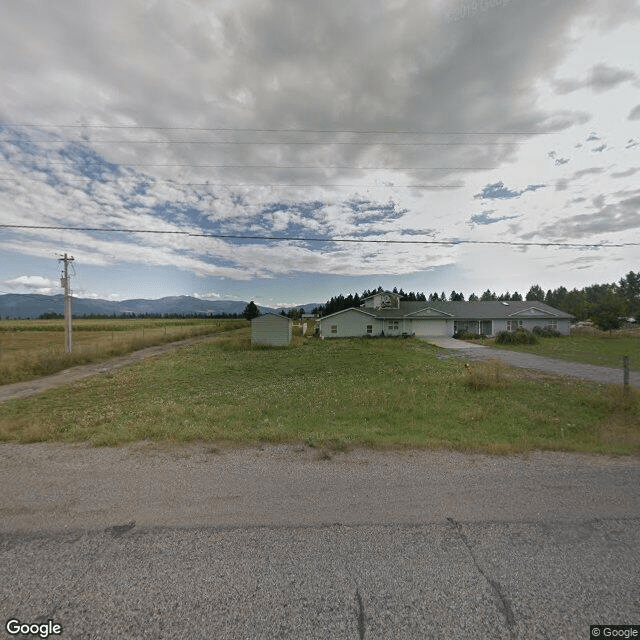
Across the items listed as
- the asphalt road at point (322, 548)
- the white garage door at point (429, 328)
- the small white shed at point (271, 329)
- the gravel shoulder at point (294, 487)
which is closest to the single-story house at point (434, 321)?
the white garage door at point (429, 328)

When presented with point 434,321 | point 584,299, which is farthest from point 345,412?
point 584,299

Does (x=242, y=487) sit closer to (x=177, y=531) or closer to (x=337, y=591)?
(x=177, y=531)

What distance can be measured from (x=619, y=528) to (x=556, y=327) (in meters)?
41.0

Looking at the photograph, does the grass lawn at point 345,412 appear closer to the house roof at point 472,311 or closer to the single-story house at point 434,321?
the single-story house at point 434,321

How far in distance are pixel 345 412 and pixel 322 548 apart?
14.2 ft

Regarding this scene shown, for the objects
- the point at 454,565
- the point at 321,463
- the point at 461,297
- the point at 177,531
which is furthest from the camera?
the point at 461,297

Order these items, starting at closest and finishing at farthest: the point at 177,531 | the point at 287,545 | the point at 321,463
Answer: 1. the point at 287,545
2. the point at 177,531
3. the point at 321,463

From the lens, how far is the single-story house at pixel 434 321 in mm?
34844

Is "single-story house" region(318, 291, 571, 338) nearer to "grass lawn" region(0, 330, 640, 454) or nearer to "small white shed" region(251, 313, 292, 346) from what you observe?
"small white shed" region(251, 313, 292, 346)

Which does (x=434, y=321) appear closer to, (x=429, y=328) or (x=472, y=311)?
(x=429, y=328)

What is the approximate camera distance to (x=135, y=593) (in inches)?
88.7

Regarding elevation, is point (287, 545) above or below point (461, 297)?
below

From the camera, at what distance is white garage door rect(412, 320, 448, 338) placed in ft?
115

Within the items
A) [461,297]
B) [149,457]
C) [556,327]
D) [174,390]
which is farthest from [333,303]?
[149,457]
